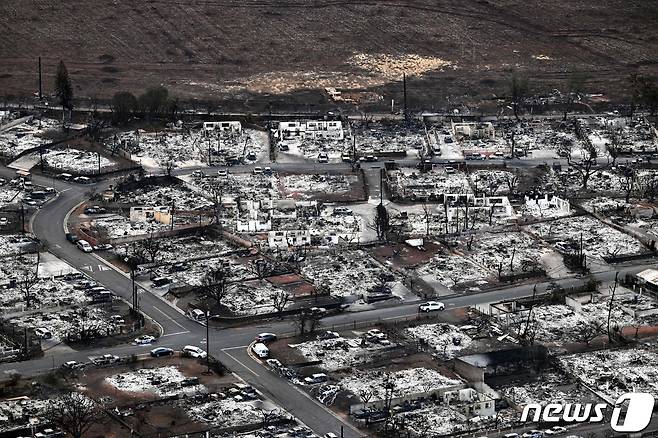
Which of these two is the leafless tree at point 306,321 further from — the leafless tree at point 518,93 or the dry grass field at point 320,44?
the dry grass field at point 320,44

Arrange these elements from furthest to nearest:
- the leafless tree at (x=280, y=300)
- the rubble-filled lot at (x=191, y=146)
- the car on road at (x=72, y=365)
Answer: the rubble-filled lot at (x=191, y=146)
the leafless tree at (x=280, y=300)
the car on road at (x=72, y=365)

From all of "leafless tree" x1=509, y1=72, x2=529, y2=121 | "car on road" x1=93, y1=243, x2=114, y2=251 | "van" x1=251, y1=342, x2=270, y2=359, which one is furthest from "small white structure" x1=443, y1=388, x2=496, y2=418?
"leafless tree" x1=509, y1=72, x2=529, y2=121

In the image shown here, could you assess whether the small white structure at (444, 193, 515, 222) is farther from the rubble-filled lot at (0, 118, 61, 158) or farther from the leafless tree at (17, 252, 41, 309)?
the rubble-filled lot at (0, 118, 61, 158)

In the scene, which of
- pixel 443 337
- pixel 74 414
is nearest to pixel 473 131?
pixel 443 337

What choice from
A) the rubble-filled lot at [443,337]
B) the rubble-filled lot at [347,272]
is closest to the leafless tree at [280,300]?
the rubble-filled lot at [347,272]

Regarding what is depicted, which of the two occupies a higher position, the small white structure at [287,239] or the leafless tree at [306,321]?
the small white structure at [287,239]

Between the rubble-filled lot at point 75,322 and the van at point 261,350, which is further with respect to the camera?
the rubble-filled lot at point 75,322
